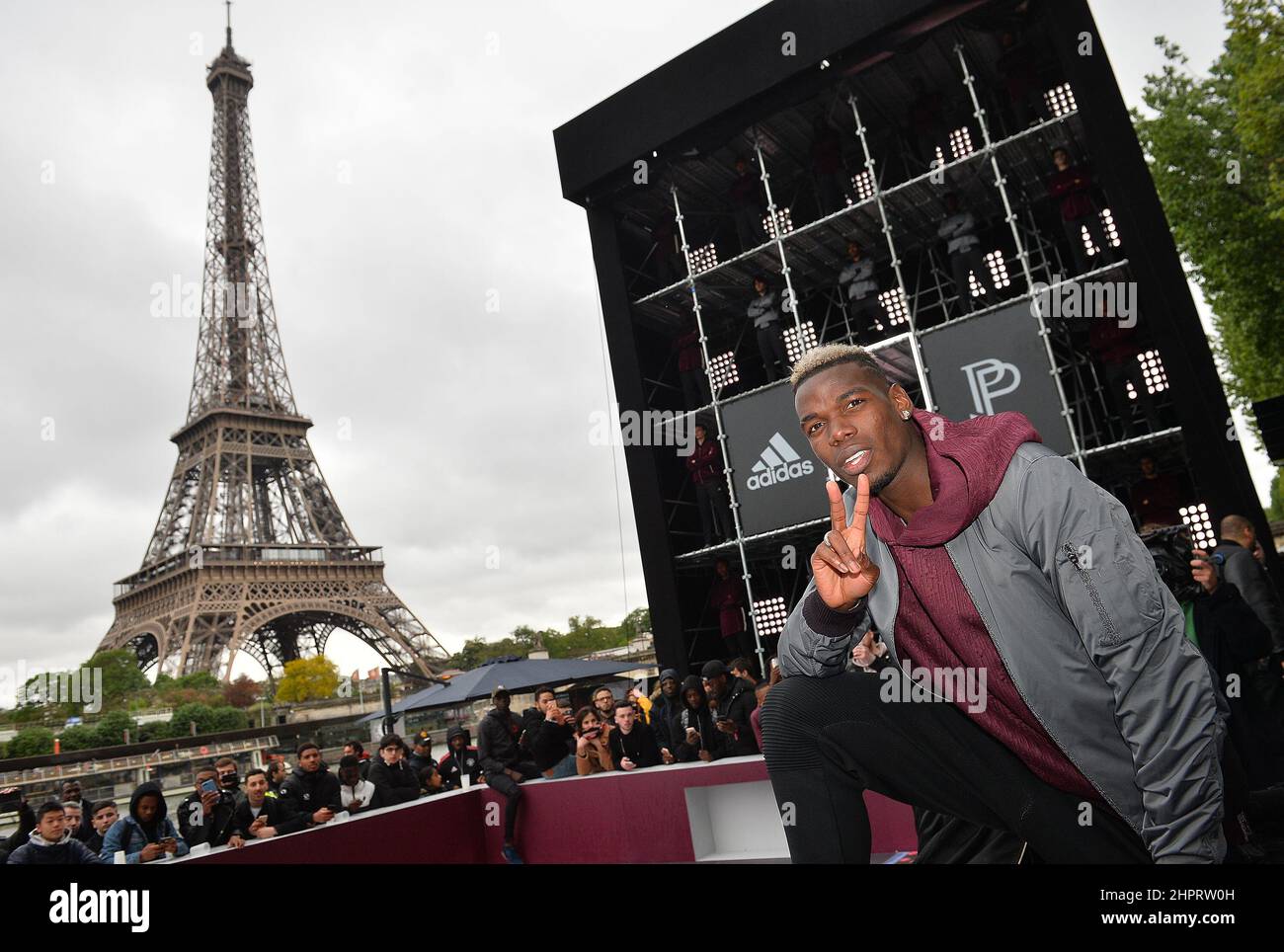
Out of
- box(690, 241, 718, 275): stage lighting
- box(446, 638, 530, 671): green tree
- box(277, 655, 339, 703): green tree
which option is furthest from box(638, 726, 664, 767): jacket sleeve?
box(277, 655, 339, 703): green tree

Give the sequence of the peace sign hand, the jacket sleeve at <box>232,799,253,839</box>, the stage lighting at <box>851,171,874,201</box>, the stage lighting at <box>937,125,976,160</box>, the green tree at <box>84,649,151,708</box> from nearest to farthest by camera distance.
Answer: the peace sign hand, the jacket sleeve at <box>232,799,253,839</box>, the stage lighting at <box>937,125,976,160</box>, the stage lighting at <box>851,171,874,201</box>, the green tree at <box>84,649,151,708</box>

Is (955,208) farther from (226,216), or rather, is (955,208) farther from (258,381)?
(226,216)

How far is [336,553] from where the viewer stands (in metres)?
38.7

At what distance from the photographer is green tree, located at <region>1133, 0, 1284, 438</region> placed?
1533 cm

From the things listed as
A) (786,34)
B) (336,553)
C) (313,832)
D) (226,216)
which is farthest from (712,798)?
(226,216)

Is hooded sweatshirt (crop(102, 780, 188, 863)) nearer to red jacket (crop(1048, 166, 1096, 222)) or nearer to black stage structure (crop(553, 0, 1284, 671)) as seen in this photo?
black stage structure (crop(553, 0, 1284, 671))

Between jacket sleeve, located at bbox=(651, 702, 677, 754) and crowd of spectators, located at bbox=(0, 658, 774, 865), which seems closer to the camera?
crowd of spectators, located at bbox=(0, 658, 774, 865)

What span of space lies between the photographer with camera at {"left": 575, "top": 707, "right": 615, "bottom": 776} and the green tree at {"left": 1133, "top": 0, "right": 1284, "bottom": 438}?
14.0m

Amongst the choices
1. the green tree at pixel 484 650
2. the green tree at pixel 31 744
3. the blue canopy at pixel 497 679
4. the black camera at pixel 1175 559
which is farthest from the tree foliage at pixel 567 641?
the black camera at pixel 1175 559

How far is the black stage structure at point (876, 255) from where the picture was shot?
9.20 meters

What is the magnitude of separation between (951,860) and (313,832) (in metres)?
4.98

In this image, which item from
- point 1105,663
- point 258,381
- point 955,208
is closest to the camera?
point 1105,663
